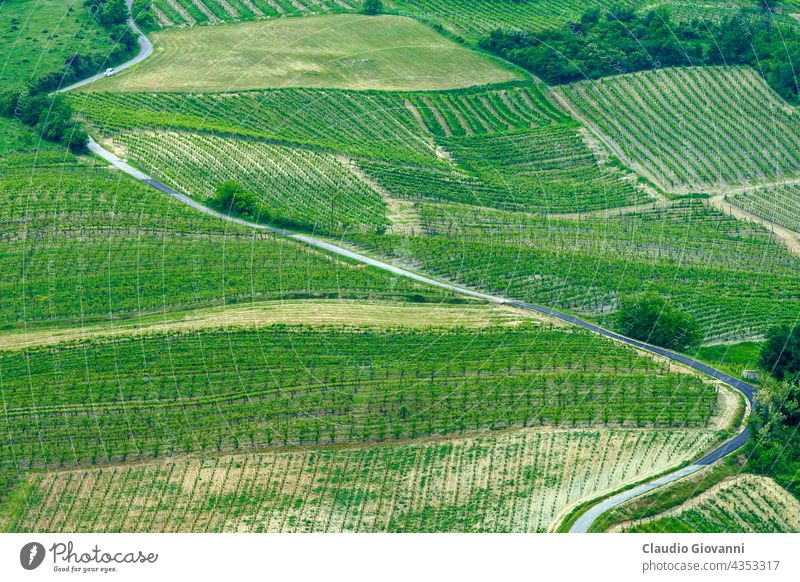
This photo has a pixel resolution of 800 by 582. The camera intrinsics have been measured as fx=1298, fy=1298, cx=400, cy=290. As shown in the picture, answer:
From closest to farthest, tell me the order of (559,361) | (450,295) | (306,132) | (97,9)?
(559,361), (450,295), (306,132), (97,9)

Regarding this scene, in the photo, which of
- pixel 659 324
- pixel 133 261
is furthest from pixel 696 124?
pixel 133 261

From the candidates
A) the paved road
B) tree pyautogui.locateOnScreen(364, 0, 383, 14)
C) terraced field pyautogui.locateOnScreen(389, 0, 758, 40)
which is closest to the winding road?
the paved road

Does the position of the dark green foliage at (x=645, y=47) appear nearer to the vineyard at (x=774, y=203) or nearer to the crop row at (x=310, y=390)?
the vineyard at (x=774, y=203)

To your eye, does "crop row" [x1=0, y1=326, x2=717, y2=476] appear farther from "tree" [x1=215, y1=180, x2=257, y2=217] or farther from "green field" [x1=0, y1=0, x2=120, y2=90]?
"green field" [x1=0, y1=0, x2=120, y2=90]

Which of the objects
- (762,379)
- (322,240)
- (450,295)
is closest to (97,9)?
(322,240)

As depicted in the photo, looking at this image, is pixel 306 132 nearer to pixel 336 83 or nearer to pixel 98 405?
pixel 336 83

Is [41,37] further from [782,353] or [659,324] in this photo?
[782,353]
